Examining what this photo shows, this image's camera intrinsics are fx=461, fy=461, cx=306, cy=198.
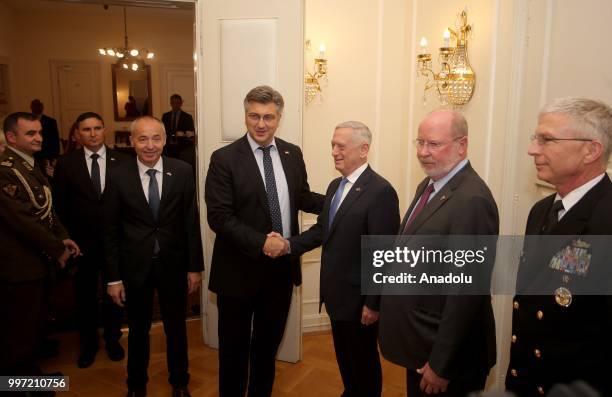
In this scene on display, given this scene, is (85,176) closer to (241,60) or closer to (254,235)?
(241,60)

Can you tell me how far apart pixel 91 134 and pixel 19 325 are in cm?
138

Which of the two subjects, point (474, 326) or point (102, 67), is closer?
point (474, 326)

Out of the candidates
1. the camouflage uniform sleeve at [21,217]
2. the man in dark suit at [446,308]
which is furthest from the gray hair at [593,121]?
the camouflage uniform sleeve at [21,217]

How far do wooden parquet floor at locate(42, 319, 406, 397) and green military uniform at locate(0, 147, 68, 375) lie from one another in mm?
482

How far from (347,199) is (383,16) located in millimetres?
2189

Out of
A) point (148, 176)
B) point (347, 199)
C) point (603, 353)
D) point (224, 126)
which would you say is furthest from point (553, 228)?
point (224, 126)

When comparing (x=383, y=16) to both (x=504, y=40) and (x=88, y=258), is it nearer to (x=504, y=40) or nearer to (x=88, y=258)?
(x=504, y=40)

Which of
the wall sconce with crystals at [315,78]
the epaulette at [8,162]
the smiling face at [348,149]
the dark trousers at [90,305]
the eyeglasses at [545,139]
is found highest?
the wall sconce with crystals at [315,78]

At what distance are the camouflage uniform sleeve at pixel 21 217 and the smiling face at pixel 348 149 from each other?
5.88 feet

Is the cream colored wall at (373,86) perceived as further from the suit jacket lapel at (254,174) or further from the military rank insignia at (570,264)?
the military rank insignia at (570,264)

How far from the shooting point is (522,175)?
259cm

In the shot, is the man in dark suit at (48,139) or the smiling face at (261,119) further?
the man in dark suit at (48,139)

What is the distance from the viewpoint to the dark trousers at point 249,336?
8.15 ft

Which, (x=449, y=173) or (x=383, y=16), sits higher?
(x=383, y=16)
